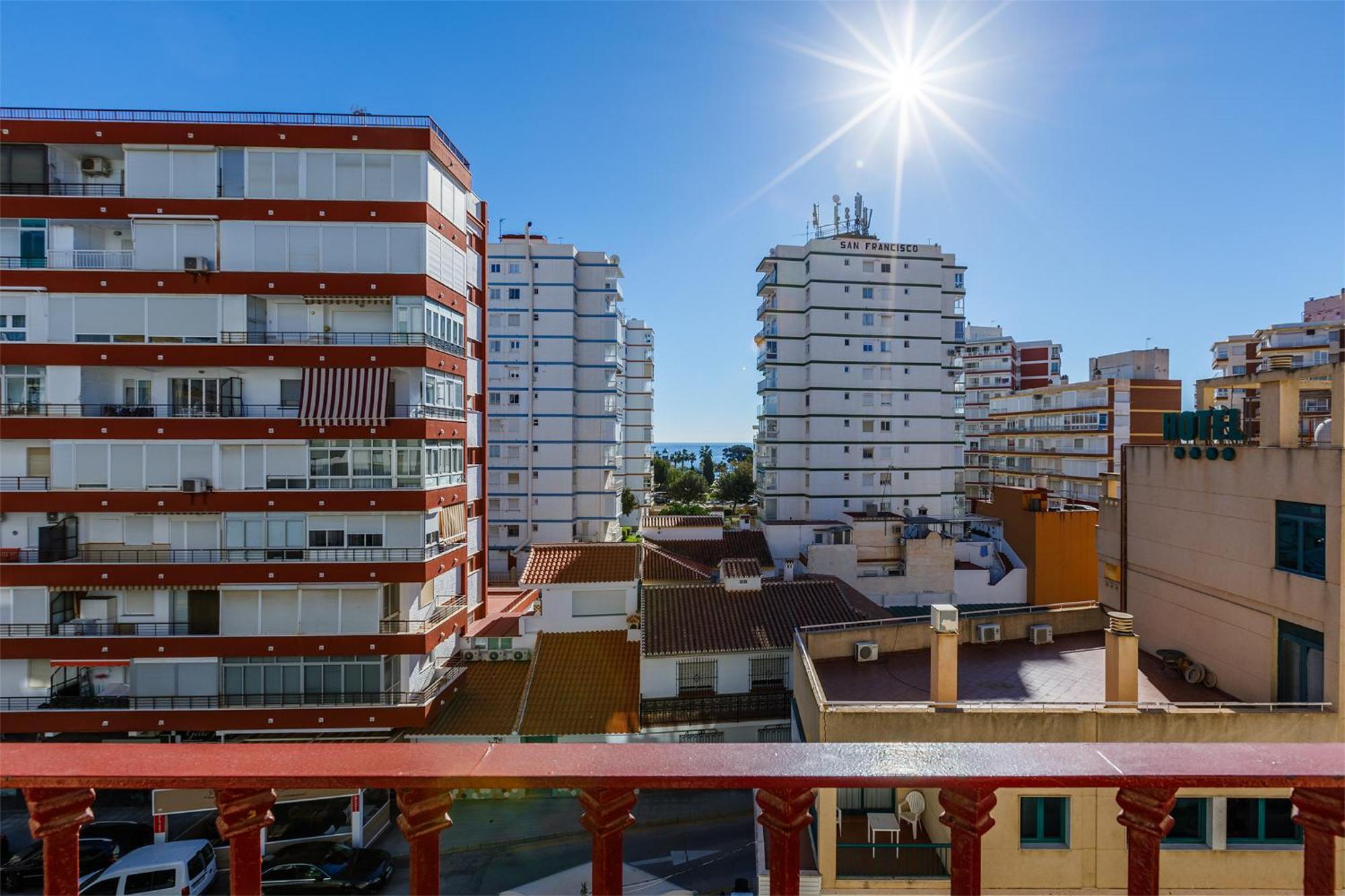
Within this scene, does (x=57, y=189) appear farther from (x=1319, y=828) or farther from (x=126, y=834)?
(x=1319, y=828)

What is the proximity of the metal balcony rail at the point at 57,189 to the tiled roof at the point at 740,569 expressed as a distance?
Answer: 2396 cm

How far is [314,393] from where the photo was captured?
19641 mm

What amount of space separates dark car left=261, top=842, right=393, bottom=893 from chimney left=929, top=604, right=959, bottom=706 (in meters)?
14.6

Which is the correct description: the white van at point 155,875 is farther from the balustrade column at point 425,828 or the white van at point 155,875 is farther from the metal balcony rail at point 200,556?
the balustrade column at point 425,828

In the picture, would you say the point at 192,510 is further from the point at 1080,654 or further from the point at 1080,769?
the point at 1080,654

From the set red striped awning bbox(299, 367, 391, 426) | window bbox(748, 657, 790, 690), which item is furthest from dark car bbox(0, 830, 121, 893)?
window bbox(748, 657, 790, 690)

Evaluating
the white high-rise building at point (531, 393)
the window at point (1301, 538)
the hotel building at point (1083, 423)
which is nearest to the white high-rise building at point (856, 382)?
the hotel building at point (1083, 423)

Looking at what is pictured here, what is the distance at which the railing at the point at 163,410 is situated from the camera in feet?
62.6

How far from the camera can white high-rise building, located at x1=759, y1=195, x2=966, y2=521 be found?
43.1m

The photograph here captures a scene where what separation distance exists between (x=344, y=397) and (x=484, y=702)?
36.3 ft

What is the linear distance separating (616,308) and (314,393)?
32.1 m

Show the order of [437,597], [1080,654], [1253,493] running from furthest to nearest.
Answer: [437,597]
[1080,654]
[1253,493]

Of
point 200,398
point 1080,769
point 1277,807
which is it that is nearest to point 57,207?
point 200,398

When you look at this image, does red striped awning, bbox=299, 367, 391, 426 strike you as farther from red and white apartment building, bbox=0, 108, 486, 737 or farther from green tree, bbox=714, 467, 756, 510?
green tree, bbox=714, 467, 756, 510
